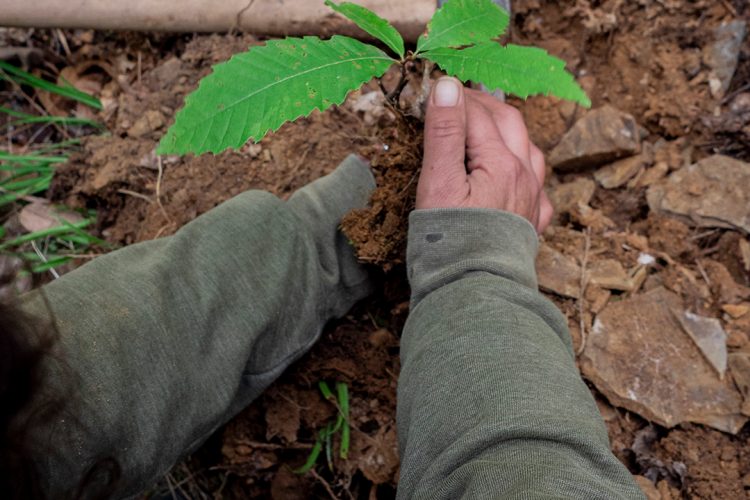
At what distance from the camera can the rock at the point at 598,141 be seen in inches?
67.7

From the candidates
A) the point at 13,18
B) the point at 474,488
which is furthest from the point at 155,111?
the point at 474,488

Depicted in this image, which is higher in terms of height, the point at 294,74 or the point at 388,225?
the point at 294,74

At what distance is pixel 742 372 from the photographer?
1.35 metres

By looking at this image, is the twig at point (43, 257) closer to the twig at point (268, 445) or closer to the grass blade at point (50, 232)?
the grass blade at point (50, 232)

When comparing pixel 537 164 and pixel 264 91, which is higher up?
pixel 264 91

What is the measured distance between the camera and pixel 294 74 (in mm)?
946

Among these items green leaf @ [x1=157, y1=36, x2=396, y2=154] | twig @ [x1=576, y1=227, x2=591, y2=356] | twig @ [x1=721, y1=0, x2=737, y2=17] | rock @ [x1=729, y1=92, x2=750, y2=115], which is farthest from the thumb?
twig @ [x1=721, y1=0, x2=737, y2=17]

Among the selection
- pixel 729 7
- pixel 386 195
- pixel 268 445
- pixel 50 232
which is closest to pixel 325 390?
pixel 268 445

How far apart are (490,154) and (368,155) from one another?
15.7 inches

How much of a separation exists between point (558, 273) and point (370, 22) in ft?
2.81

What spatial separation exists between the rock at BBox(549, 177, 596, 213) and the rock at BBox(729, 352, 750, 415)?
587mm

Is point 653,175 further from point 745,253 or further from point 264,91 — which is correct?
point 264,91

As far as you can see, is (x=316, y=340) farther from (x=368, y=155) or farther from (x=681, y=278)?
(x=681, y=278)

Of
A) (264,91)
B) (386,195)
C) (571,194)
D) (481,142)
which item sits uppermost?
(264,91)
